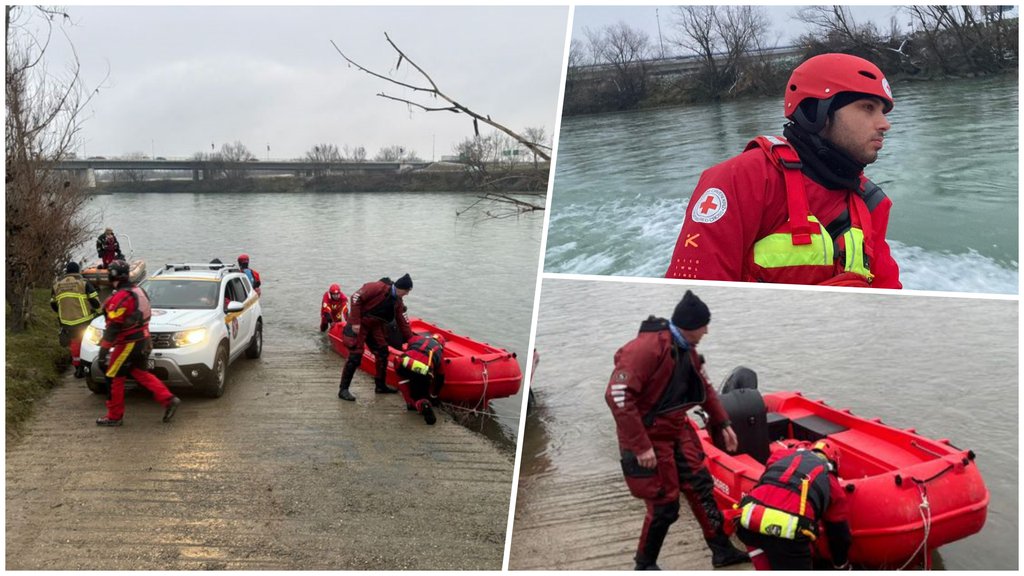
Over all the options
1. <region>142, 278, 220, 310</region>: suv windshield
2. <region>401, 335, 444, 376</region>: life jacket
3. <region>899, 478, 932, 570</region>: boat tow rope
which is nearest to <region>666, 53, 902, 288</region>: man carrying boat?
<region>899, 478, 932, 570</region>: boat tow rope

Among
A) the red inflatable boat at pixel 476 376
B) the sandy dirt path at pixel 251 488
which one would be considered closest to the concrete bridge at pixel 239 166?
the red inflatable boat at pixel 476 376

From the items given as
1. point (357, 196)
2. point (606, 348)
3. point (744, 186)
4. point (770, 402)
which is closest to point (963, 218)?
point (770, 402)

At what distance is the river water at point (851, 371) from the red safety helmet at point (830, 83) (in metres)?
1.96

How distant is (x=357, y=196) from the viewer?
6788 centimetres

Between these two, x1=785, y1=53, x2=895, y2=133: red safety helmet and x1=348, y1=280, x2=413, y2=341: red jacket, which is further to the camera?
x1=348, y1=280, x2=413, y2=341: red jacket

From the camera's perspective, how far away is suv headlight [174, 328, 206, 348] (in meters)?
8.38

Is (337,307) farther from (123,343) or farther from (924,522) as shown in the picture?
(924,522)

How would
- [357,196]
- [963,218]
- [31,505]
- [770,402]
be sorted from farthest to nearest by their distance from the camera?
1. [357,196]
2. [770,402]
3. [963,218]
4. [31,505]

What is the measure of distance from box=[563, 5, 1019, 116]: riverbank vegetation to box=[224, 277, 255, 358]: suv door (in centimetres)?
497

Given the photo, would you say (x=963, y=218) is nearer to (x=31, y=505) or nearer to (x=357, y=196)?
(x=31, y=505)

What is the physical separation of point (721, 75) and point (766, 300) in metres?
2.97

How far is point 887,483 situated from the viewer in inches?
197

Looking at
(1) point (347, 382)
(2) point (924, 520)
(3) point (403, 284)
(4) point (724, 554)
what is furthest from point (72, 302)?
(2) point (924, 520)

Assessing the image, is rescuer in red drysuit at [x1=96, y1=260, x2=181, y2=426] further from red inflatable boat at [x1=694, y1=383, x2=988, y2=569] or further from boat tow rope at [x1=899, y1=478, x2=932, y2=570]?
boat tow rope at [x1=899, y1=478, x2=932, y2=570]
